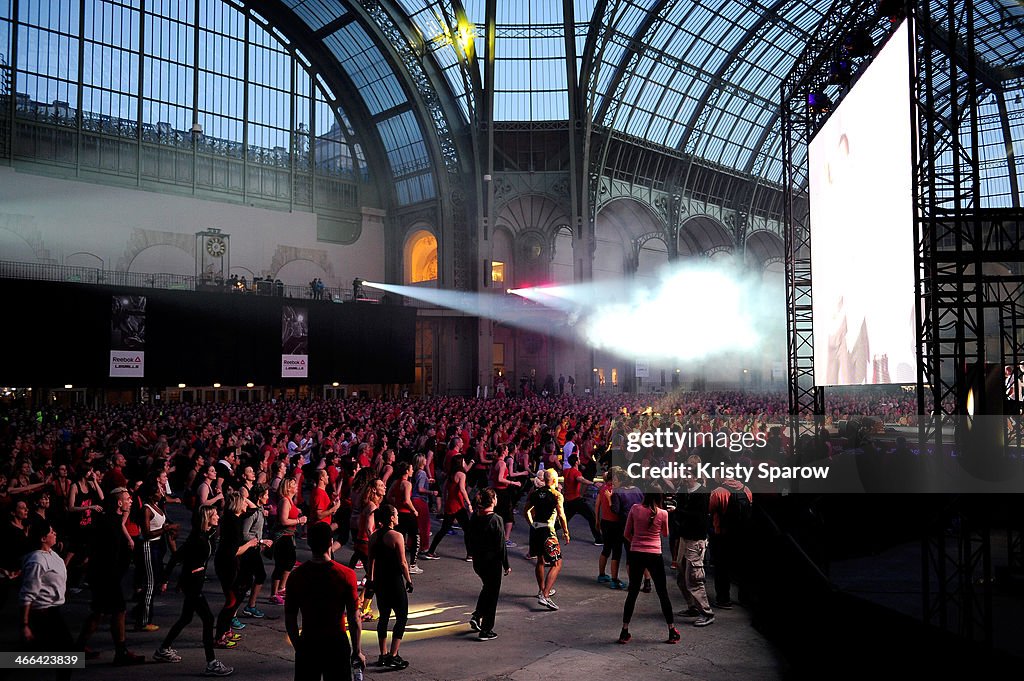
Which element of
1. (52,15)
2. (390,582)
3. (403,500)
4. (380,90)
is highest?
(52,15)

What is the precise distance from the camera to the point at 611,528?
31.5 ft

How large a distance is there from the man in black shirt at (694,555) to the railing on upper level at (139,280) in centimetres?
2757

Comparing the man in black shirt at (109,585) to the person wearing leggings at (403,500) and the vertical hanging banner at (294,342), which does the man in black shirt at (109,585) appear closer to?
the person wearing leggings at (403,500)

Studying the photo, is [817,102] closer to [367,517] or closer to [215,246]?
[367,517]

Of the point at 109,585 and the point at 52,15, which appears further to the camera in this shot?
the point at 52,15

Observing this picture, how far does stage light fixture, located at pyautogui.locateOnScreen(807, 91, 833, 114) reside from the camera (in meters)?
Answer: 17.5

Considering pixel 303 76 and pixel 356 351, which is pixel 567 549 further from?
pixel 303 76

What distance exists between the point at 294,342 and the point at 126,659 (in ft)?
93.9

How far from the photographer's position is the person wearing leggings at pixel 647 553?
7383 millimetres

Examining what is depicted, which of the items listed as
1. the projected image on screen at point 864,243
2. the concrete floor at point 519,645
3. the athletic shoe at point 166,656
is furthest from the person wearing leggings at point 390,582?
the projected image on screen at point 864,243

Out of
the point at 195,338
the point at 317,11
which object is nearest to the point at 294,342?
the point at 195,338

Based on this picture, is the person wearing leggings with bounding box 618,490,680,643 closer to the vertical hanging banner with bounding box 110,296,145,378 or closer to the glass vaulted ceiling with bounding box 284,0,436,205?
the vertical hanging banner with bounding box 110,296,145,378

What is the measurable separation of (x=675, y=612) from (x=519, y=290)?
1264 inches

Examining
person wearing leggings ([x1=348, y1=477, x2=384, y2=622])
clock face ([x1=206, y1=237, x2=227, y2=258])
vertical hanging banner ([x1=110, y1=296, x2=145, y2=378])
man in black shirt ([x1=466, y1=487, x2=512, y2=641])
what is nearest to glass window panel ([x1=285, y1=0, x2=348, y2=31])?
clock face ([x1=206, y1=237, x2=227, y2=258])
